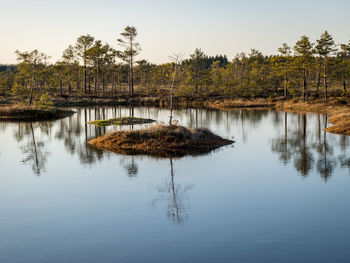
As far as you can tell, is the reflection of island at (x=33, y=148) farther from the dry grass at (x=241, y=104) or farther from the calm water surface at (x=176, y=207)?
the dry grass at (x=241, y=104)

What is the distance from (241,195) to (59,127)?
32338 millimetres

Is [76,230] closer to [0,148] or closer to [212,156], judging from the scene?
[212,156]

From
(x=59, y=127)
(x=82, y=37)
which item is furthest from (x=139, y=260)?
(x=82, y=37)

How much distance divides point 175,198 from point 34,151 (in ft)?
55.4

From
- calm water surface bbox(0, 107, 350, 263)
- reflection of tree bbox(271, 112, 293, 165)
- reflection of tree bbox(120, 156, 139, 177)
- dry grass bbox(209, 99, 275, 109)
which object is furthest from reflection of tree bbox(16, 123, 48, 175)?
dry grass bbox(209, 99, 275, 109)

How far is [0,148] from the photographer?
29.5m

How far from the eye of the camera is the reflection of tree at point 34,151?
23167 millimetres

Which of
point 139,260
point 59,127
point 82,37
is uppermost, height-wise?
point 82,37

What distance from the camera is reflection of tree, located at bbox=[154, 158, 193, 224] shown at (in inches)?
530

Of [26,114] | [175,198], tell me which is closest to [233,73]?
[26,114]

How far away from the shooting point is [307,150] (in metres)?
27.8

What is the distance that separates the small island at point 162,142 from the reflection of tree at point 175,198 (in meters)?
6.51

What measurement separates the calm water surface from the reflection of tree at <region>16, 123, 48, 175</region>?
0.48 feet

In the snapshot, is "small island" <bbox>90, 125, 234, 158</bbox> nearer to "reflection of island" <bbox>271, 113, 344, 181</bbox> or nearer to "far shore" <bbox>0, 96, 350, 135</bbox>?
"reflection of island" <bbox>271, 113, 344, 181</bbox>
